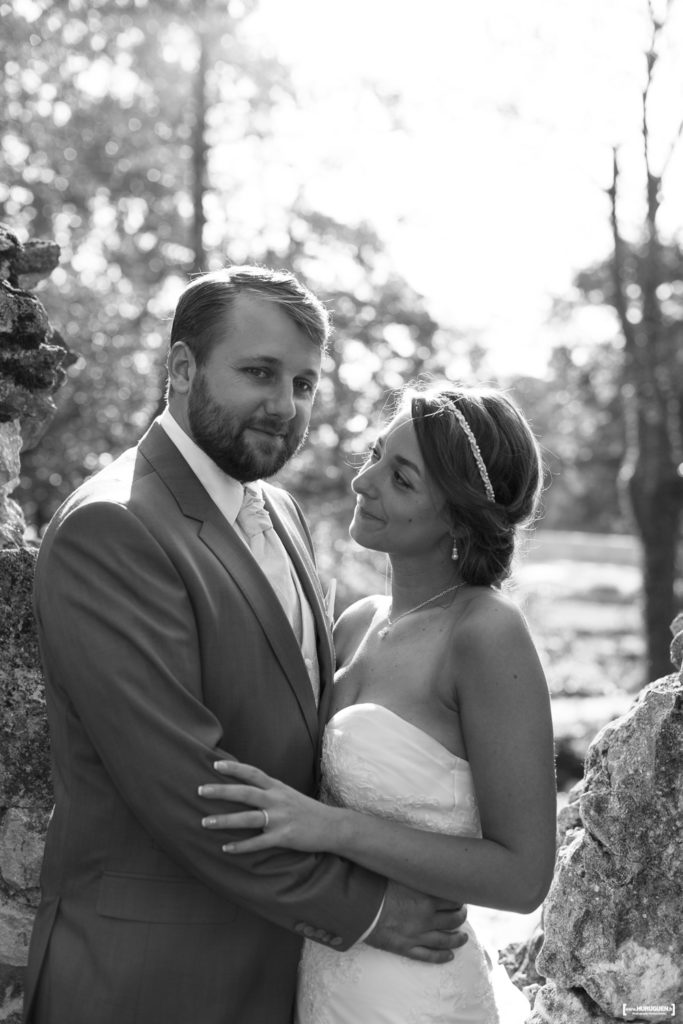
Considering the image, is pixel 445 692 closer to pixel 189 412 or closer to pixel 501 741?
pixel 501 741

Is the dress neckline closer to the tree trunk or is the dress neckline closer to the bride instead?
the bride

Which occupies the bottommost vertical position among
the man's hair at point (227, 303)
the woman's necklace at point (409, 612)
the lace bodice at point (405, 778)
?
the lace bodice at point (405, 778)

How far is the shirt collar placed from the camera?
2.64 metres

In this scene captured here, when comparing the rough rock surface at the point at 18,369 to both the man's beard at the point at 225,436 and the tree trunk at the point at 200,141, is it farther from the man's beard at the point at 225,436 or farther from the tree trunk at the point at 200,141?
the tree trunk at the point at 200,141

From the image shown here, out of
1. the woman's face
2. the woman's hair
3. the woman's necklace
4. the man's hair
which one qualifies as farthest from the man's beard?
the woman's necklace

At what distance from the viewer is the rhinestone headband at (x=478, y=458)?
109 inches

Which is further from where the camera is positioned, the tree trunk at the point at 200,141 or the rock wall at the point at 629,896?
the tree trunk at the point at 200,141

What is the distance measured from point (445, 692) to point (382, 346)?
30.0 ft

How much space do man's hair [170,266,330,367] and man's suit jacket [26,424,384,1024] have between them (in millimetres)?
382

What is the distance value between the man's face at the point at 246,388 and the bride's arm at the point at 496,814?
751mm

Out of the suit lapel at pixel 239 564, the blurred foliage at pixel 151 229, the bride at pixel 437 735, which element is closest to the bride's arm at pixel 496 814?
the bride at pixel 437 735

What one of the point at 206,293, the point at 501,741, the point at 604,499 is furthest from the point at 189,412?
the point at 604,499

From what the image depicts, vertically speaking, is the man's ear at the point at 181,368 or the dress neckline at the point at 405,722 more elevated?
the man's ear at the point at 181,368

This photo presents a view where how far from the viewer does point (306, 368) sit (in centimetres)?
273
